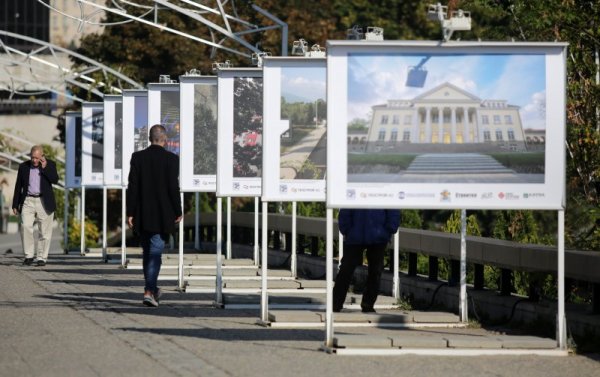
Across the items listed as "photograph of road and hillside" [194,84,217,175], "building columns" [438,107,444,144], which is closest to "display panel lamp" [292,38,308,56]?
"photograph of road and hillside" [194,84,217,175]

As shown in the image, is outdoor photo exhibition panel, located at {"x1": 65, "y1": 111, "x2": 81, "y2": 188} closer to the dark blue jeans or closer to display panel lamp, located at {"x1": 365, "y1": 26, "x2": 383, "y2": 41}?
the dark blue jeans

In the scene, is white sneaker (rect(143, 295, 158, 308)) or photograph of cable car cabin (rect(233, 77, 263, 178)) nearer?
white sneaker (rect(143, 295, 158, 308))

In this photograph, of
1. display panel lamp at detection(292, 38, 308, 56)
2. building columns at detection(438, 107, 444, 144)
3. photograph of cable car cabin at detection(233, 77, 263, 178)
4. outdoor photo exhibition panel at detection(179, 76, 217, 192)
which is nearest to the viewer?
building columns at detection(438, 107, 444, 144)

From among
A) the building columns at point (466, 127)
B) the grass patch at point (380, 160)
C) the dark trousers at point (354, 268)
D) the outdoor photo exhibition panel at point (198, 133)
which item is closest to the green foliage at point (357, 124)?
the grass patch at point (380, 160)

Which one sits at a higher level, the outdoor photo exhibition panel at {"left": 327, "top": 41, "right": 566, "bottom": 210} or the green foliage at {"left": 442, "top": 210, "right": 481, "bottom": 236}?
the outdoor photo exhibition panel at {"left": 327, "top": 41, "right": 566, "bottom": 210}

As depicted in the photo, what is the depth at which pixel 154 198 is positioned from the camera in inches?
770

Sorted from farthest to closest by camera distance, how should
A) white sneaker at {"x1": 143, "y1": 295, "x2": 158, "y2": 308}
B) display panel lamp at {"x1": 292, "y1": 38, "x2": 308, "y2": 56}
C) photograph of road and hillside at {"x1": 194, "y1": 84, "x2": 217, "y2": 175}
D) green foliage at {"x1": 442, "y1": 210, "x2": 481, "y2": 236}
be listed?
green foliage at {"x1": 442, "y1": 210, "x2": 481, "y2": 236} < photograph of road and hillside at {"x1": 194, "y1": 84, "x2": 217, "y2": 175} < white sneaker at {"x1": 143, "y1": 295, "x2": 158, "y2": 308} < display panel lamp at {"x1": 292, "y1": 38, "x2": 308, "y2": 56}

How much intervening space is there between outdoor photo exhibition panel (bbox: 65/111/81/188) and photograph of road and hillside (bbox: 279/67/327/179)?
16911 millimetres

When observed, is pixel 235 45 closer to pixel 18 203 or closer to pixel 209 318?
pixel 18 203

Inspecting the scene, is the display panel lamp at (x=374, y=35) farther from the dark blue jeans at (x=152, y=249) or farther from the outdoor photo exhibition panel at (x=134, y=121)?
the outdoor photo exhibition panel at (x=134, y=121)

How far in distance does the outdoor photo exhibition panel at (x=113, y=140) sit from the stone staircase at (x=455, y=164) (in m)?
15.7

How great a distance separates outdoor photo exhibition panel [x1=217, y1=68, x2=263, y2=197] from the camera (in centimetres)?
1973

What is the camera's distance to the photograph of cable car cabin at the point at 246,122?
1988 cm

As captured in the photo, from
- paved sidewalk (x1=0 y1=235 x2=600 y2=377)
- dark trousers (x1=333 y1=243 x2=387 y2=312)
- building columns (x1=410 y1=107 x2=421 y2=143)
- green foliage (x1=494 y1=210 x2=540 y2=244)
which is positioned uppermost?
building columns (x1=410 y1=107 x2=421 y2=143)
